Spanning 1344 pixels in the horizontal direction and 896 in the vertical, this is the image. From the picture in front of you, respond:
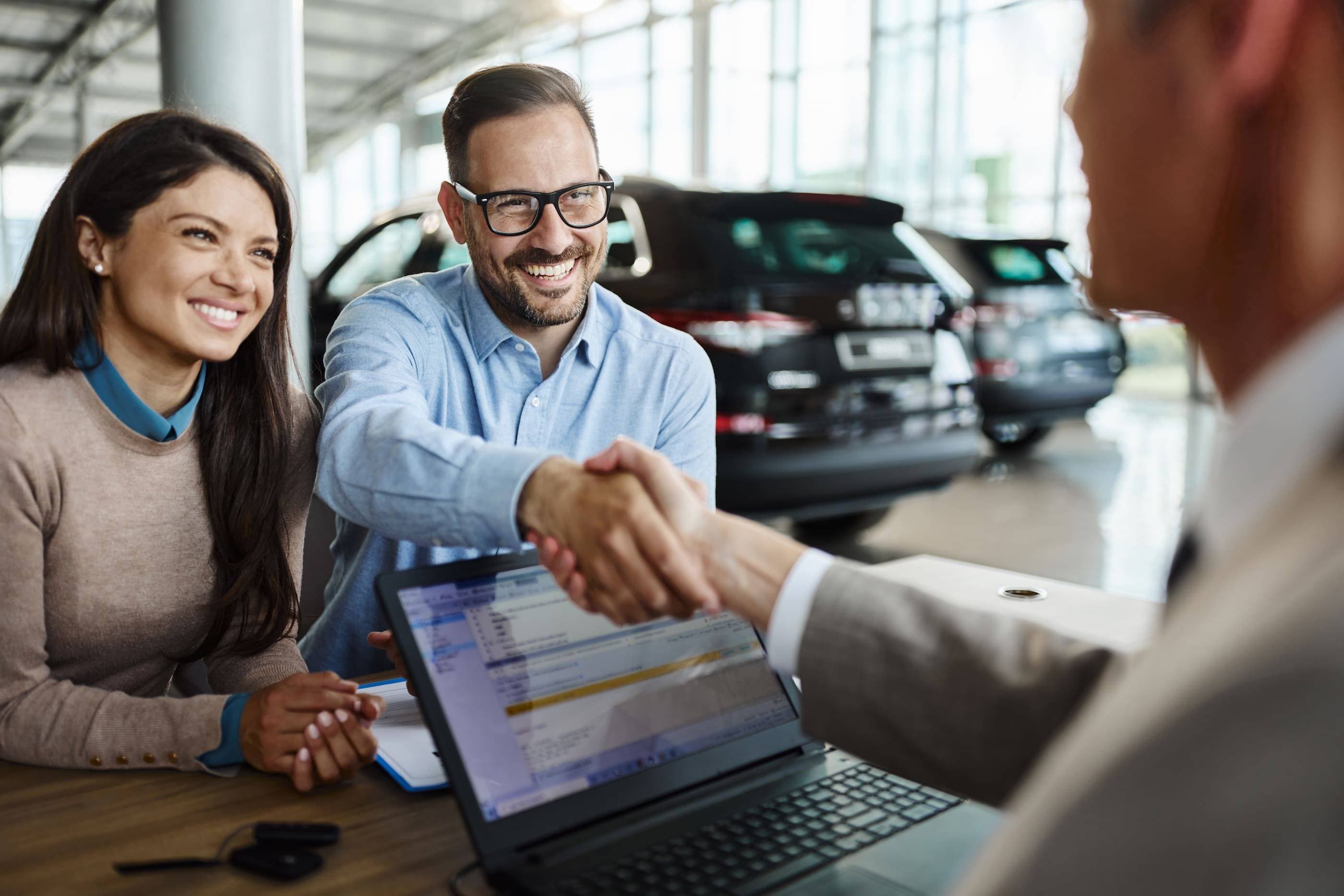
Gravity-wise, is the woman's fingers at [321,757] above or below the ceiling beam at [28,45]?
below

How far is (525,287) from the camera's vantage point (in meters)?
2.02

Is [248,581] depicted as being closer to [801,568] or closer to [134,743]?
[134,743]

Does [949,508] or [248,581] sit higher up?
[248,581]

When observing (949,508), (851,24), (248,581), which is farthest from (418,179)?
(248,581)

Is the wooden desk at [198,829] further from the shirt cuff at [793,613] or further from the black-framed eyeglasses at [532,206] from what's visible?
the black-framed eyeglasses at [532,206]

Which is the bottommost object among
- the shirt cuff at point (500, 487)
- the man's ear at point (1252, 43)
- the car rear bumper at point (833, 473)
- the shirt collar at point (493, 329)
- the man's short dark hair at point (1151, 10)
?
the car rear bumper at point (833, 473)

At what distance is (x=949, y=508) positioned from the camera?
622 centimetres

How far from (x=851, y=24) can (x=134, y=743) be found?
1444 cm

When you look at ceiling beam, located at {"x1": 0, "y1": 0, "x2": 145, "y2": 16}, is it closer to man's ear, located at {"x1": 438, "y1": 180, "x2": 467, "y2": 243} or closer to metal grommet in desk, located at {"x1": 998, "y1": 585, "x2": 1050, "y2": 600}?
man's ear, located at {"x1": 438, "y1": 180, "x2": 467, "y2": 243}

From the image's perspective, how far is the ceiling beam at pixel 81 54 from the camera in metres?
19.5

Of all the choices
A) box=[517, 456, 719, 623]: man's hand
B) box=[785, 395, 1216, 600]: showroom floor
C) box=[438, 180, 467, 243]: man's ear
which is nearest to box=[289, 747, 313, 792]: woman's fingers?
box=[517, 456, 719, 623]: man's hand

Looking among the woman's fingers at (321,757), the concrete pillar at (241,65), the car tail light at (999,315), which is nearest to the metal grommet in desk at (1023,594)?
the woman's fingers at (321,757)

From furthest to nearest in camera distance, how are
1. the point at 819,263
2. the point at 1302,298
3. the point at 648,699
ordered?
1. the point at 819,263
2. the point at 648,699
3. the point at 1302,298

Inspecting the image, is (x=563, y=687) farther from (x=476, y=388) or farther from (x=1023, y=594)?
(x=1023, y=594)
